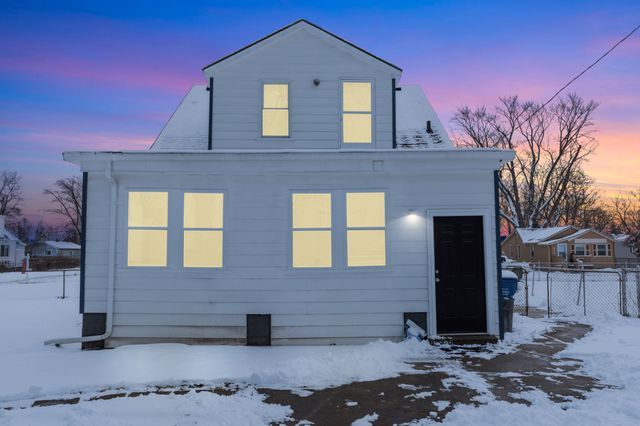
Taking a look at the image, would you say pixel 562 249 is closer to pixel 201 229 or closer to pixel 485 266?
pixel 485 266

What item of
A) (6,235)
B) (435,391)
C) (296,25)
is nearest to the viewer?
(435,391)

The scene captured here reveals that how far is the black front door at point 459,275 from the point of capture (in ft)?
26.4

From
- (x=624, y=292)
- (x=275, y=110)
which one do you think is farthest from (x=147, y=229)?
(x=624, y=292)

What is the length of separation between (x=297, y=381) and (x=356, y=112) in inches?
230

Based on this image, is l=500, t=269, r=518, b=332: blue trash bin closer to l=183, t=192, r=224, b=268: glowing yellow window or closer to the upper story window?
the upper story window

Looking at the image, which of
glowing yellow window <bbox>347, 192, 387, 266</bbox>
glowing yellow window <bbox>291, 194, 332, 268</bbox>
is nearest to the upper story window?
glowing yellow window <bbox>291, 194, 332, 268</bbox>

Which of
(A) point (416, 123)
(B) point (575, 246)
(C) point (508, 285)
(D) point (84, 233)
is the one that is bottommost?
(C) point (508, 285)

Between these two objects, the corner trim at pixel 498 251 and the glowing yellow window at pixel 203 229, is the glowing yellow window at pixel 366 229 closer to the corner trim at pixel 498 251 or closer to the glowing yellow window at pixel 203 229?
the corner trim at pixel 498 251

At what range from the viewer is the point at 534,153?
46.3 m

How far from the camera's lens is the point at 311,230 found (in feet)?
26.7

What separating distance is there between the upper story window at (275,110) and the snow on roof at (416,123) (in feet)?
8.85

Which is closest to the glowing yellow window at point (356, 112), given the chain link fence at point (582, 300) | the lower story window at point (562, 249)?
the chain link fence at point (582, 300)

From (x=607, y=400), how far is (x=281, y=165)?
20.0 ft

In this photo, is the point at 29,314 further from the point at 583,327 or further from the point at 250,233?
the point at 583,327
